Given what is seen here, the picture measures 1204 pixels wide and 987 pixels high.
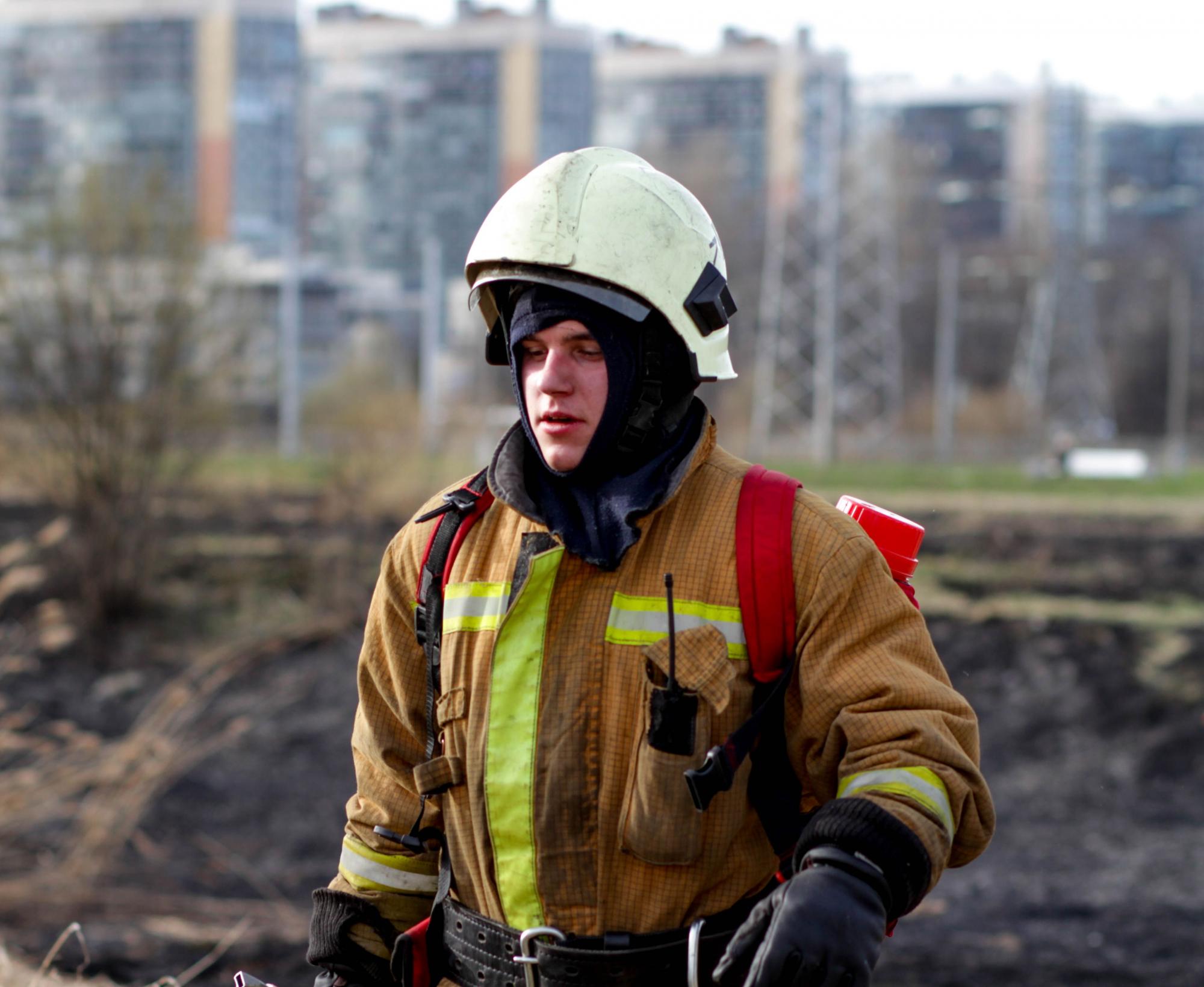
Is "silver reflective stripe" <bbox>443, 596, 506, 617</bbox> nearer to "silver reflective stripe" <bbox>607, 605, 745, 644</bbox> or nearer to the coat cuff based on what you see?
"silver reflective stripe" <bbox>607, 605, 745, 644</bbox>

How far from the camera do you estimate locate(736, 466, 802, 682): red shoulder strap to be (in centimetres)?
237

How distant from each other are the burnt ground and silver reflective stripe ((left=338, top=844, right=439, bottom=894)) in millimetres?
4261

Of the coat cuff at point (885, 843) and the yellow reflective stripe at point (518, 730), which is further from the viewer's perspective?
the yellow reflective stripe at point (518, 730)

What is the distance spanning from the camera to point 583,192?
8.57 ft

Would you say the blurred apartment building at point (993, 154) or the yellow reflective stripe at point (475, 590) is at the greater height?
the blurred apartment building at point (993, 154)

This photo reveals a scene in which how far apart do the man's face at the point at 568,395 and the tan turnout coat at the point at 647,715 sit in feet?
0.44

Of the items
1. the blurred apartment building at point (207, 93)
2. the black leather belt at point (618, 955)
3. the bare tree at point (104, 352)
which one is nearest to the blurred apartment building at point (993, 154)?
the blurred apartment building at point (207, 93)

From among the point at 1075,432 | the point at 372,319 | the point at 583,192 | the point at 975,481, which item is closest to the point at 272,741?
the point at 583,192

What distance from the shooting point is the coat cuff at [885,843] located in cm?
215

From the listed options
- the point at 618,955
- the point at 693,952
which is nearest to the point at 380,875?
the point at 618,955

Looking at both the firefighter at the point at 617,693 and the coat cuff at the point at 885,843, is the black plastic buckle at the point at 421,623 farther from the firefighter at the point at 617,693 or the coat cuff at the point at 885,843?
the coat cuff at the point at 885,843

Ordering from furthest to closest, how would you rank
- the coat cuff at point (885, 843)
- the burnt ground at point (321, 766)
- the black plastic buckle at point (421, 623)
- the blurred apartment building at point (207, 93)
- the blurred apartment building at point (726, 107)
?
1. the blurred apartment building at point (207, 93)
2. the blurred apartment building at point (726, 107)
3. the burnt ground at point (321, 766)
4. the black plastic buckle at point (421, 623)
5. the coat cuff at point (885, 843)

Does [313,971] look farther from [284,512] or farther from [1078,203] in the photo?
[1078,203]

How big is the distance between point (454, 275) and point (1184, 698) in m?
64.3
